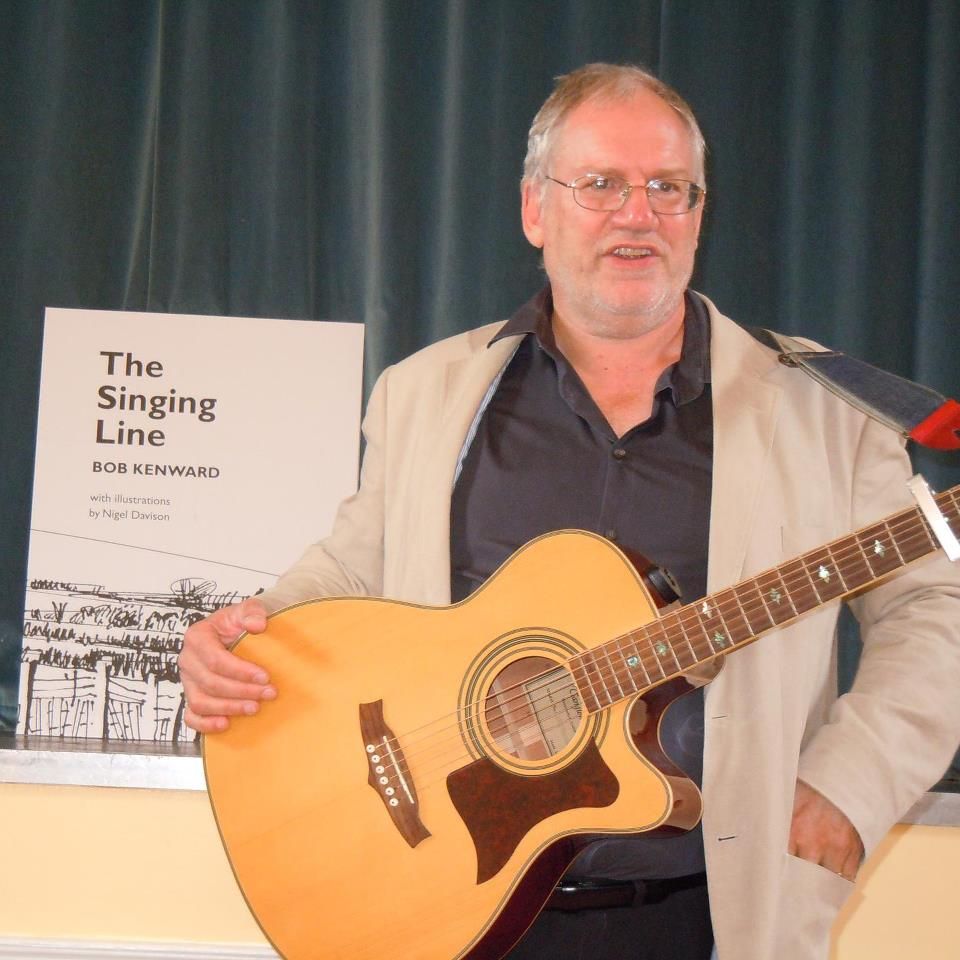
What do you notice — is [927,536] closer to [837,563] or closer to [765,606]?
[837,563]

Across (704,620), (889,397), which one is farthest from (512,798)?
(889,397)

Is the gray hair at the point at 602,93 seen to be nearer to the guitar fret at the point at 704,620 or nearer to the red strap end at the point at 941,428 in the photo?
the red strap end at the point at 941,428

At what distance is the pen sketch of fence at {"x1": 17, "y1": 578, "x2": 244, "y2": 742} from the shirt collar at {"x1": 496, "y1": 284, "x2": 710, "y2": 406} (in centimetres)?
119

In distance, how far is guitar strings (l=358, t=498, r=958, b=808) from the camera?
4.32 feet

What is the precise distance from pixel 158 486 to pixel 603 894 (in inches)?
61.1

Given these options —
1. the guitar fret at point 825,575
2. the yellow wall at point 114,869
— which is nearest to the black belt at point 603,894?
the guitar fret at point 825,575

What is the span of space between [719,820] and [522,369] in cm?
79

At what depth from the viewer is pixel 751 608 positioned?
1355 mm

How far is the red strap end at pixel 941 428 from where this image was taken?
144 centimetres

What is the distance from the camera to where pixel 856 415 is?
1.57 meters

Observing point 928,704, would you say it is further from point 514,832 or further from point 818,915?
point 514,832

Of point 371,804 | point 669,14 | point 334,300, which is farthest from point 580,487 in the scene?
point 669,14

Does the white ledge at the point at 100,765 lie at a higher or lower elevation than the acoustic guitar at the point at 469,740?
lower

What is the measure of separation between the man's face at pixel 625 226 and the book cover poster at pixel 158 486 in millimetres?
984
